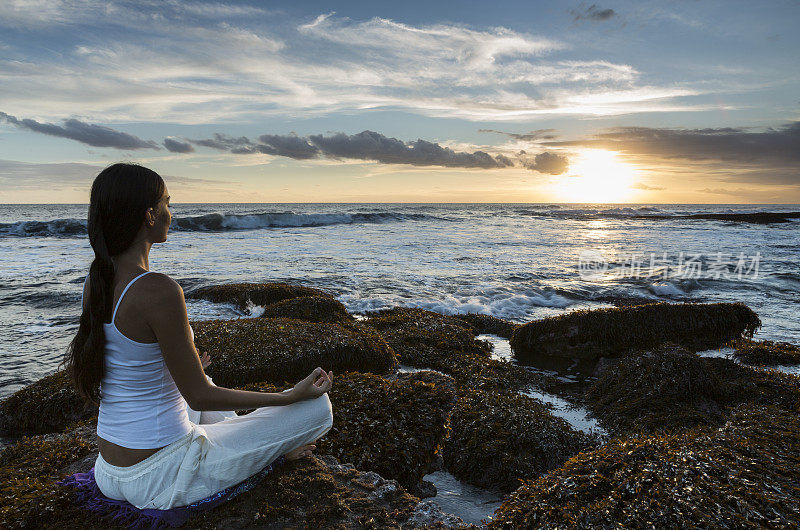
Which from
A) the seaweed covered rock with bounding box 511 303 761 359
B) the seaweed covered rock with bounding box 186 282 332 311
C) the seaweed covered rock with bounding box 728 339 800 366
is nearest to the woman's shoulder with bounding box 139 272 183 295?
the seaweed covered rock with bounding box 511 303 761 359

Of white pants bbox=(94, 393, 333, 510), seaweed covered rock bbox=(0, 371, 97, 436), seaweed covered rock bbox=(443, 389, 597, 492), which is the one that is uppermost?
white pants bbox=(94, 393, 333, 510)

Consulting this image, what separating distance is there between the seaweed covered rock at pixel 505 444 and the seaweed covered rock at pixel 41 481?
3.56 metres

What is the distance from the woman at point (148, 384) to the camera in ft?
8.79

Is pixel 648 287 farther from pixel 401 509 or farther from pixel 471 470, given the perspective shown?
pixel 401 509

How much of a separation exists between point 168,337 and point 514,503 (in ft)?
9.00

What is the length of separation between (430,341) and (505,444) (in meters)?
4.31

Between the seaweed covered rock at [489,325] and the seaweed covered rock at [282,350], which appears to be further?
the seaweed covered rock at [489,325]

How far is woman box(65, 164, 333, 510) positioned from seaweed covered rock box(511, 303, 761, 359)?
719 centimetres

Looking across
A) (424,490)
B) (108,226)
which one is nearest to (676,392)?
(424,490)

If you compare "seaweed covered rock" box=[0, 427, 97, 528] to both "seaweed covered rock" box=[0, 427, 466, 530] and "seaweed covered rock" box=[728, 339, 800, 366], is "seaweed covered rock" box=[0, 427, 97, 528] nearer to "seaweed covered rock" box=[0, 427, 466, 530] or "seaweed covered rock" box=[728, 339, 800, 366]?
"seaweed covered rock" box=[0, 427, 466, 530]

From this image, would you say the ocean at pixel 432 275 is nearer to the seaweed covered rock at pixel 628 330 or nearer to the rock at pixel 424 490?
the seaweed covered rock at pixel 628 330

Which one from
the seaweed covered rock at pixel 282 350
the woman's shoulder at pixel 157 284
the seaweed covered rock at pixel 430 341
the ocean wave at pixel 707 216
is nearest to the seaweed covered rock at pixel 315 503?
the woman's shoulder at pixel 157 284

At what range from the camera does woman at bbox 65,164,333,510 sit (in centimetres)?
268

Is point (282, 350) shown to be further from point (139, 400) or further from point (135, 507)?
point (139, 400)
